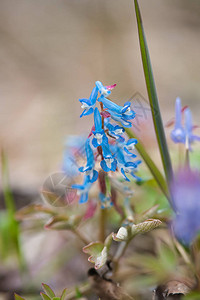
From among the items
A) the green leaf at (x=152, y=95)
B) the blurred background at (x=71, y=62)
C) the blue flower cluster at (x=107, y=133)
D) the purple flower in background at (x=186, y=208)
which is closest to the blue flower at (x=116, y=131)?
the blue flower cluster at (x=107, y=133)

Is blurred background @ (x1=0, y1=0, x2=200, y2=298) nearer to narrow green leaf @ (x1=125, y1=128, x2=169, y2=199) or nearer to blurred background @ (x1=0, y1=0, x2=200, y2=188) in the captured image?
blurred background @ (x1=0, y1=0, x2=200, y2=188)

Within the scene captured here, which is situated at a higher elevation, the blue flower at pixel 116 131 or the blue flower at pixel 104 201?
the blue flower at pixel 116 131

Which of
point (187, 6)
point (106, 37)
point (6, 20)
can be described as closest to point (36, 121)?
point (106, 37)

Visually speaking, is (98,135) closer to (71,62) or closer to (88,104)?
(88,104)

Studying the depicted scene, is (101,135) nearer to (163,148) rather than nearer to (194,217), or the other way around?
(163,148)

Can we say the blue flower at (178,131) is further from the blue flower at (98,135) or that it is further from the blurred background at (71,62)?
the blurred background at (71,62)

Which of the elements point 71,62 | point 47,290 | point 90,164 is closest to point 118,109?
point 90,164

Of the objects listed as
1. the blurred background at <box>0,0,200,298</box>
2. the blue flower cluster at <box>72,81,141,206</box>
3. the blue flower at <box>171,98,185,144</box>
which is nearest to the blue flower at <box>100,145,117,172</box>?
the blue flower cluster at <box>72,81,141,206</box>
